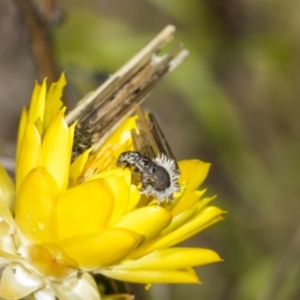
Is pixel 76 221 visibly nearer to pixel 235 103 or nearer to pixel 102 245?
pixel 102 245

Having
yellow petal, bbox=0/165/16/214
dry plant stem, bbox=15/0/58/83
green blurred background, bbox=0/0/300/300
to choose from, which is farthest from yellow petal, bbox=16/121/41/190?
green blurred background, bbox=0/0/300/300

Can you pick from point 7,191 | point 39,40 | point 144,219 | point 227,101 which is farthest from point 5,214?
point 227,101

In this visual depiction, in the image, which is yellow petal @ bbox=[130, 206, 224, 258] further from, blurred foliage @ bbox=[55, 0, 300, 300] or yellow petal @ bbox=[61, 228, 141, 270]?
blurred foliage @ bbox=[55, 0, 300, 300]

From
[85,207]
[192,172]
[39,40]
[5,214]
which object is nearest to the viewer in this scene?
[85,207]

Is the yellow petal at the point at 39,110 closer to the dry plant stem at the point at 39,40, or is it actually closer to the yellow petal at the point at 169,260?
the yellow petal at the point at 169,260

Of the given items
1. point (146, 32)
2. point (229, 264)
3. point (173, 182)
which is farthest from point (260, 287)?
point (173, 182)

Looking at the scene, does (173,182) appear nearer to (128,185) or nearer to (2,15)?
(128,185)

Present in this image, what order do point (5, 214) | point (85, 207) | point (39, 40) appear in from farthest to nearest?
1. point (39, 40)
2. point (5, 214)
3. point (85, 207)
